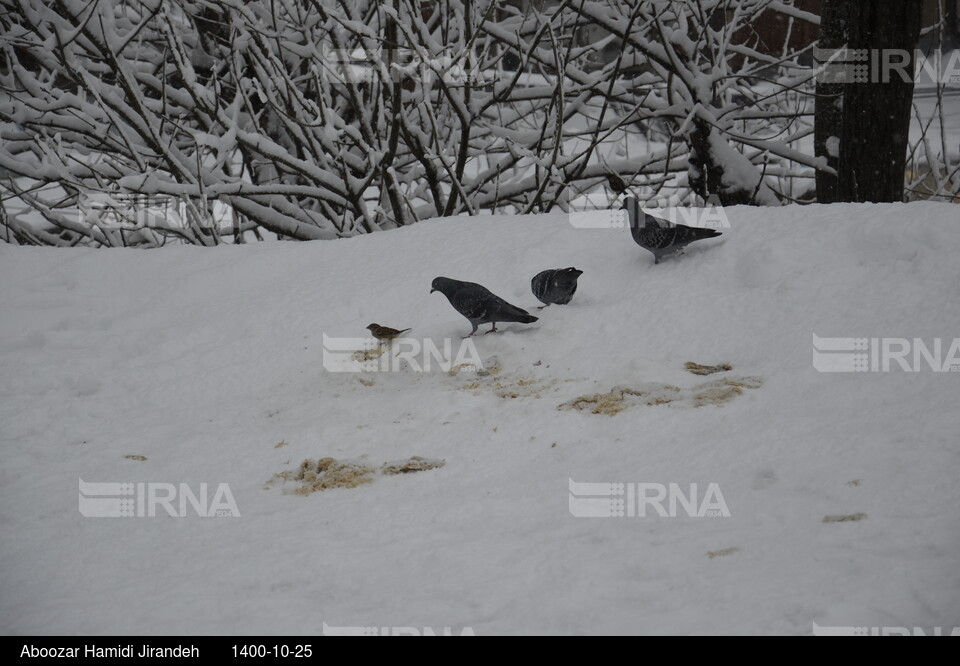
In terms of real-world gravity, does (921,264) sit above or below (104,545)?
above

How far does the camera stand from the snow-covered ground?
1823 mm

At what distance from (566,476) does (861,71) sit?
140 inches

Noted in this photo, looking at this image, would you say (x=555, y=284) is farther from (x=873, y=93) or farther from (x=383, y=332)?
(x=873, y=93)

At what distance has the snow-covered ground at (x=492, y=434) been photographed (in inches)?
71.8

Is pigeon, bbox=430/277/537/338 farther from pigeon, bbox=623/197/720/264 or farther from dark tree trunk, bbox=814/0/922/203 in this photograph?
dark tree trunk, bbox=814/0/922/203

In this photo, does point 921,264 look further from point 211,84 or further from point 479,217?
point 211,84

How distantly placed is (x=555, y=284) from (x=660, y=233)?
51cm

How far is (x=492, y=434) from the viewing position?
272 centimetres

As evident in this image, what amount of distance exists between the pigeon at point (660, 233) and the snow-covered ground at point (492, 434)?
0.34 ft

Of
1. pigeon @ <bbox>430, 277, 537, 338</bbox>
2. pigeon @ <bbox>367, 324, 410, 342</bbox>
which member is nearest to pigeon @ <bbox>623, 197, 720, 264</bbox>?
pigeon @ <bbox>430, 277, 537, 338</bbox>

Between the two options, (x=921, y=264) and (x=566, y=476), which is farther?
(x=921, y=264)

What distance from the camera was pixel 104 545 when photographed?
2244 millimetres

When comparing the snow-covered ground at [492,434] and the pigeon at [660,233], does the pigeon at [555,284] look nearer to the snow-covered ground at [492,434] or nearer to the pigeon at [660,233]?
the snow-covered ground at [492,434]
